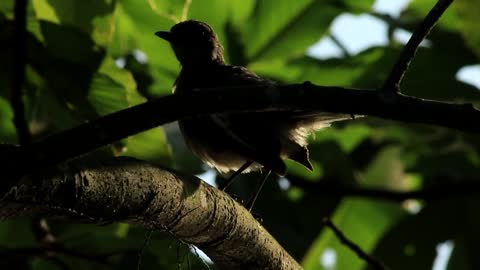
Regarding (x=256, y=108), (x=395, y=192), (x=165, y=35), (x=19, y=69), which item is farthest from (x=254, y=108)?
(x=395, y=192)

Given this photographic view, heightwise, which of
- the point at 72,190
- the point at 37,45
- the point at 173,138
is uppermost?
the point at 72,190

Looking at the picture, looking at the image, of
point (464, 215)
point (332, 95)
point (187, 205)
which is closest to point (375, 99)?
point (332, 95)

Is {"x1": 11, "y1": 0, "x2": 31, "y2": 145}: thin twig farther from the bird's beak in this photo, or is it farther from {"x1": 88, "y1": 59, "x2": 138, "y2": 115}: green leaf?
the bird's beak

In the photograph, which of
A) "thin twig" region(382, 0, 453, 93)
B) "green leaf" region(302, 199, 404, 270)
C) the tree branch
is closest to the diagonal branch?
"thin twig" region(382, 0, 453, 93)

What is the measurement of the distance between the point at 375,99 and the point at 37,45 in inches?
86.6

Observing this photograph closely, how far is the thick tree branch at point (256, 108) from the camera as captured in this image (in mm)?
1962

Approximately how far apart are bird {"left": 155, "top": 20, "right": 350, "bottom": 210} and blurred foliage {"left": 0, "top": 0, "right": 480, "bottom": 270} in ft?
0.71

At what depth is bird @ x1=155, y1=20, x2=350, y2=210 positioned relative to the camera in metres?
3.75

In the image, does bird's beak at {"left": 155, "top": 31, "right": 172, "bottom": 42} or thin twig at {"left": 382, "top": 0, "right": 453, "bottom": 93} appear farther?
bird's beak at {"left": 155, "top": 31, "right": 172, "bottom": 42}

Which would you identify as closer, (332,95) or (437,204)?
(332,95)

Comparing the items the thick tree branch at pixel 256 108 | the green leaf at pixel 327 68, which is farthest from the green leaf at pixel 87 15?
the thick tree branch at pixel 256 108

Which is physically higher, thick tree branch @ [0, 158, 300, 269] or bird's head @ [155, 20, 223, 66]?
thick tree branch @ [0, 158, 300, 269]

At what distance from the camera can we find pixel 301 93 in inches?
82.3

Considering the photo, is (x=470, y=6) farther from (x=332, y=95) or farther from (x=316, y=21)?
(x=332, y=95)
